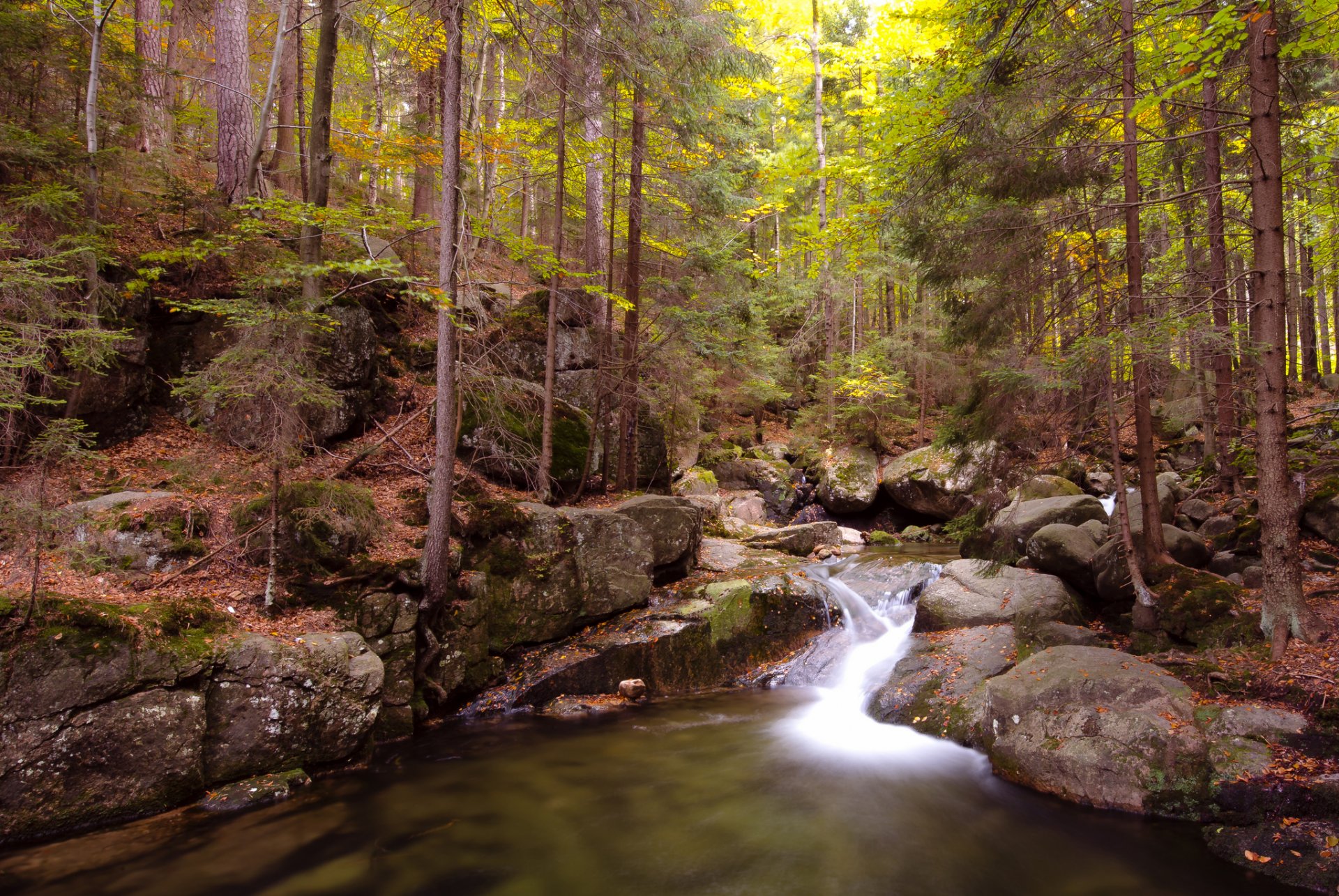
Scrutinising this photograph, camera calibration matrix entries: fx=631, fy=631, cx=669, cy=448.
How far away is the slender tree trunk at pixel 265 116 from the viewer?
9758mm

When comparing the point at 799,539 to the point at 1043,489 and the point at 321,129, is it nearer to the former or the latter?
the point at 1043,489

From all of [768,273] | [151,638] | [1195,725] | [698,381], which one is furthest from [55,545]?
[768,273]

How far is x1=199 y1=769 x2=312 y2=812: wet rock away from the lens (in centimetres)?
574

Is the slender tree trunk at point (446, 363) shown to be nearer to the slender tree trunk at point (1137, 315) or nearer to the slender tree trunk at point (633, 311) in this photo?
the slender tree trunk at point (633, 311)

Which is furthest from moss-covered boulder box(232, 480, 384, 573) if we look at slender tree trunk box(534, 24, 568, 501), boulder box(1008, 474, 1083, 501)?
boulder box(1008, 474, 1083, 501)

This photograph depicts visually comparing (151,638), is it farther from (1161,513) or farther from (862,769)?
(1161,513)

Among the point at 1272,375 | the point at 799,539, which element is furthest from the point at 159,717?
the point at 799,539

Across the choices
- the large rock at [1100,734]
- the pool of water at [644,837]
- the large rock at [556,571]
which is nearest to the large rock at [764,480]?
the large rock at [556,571]

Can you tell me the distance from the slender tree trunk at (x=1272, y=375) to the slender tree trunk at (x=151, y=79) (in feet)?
45.9

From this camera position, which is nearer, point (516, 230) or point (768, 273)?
point (768, 273)

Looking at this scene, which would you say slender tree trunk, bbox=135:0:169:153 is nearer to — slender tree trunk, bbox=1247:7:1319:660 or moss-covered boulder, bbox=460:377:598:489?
moss-covered boulder, bbox=460:377:598:489

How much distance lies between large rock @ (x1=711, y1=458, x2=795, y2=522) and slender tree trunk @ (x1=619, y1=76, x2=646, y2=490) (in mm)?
7839

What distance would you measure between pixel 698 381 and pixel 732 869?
13813 mm

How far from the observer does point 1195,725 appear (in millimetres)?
5562
